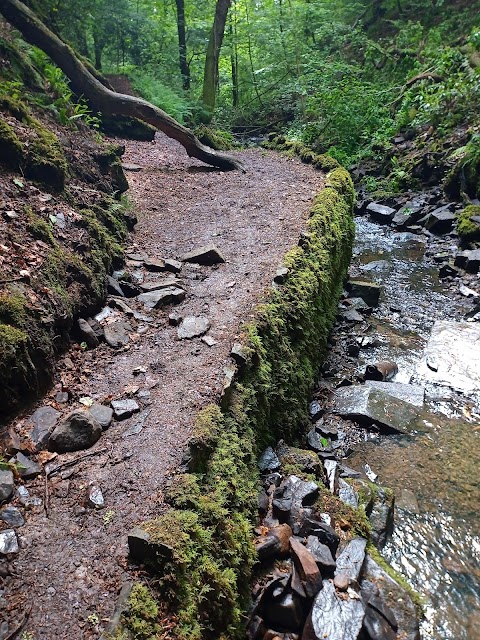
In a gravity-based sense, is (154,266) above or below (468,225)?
above

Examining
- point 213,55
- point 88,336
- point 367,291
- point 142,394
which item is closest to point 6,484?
point 142,394

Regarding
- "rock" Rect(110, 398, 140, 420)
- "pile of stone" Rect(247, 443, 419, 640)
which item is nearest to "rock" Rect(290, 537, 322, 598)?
"pile of stone" Rect(247, 443, 419, 640)

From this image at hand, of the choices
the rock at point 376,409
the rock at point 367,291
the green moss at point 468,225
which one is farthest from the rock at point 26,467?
the green moss at point 468,225

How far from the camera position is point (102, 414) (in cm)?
392

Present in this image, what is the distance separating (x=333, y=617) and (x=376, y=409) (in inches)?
130

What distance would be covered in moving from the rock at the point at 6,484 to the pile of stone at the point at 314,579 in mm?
1752

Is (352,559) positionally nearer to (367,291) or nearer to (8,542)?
(8,542)

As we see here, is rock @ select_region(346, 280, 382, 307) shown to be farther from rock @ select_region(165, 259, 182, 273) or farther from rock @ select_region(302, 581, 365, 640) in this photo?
rock @ select_region(302, 581, 365, 640)

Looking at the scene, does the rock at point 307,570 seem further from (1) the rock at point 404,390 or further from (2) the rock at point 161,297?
(1) the rock at point 404,390

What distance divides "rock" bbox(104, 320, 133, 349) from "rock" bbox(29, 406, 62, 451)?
47.7 inches

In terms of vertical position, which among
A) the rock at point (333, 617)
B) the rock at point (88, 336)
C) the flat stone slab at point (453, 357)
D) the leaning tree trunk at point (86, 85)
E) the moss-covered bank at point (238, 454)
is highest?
the leaning tree trunk at point (86, 85)

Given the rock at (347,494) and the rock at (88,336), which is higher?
the rock at (88,336)

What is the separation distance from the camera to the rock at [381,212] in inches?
521

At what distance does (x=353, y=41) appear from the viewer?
71.7 feet
